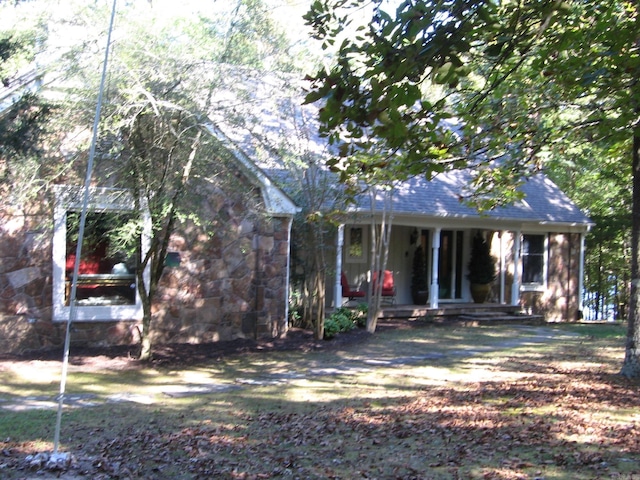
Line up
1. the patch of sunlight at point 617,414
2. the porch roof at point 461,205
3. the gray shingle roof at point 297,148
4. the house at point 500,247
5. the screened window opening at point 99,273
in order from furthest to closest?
the house at point 500,247
the porch roof at point 461,205
the screened window opening at point 99,273
the gray shingle roof at point 297,148
the patch of sunlight at point 617,414

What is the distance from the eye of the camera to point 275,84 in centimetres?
1107

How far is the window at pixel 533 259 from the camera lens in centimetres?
2002

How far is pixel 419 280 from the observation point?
1841 cm

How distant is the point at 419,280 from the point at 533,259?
3.97m

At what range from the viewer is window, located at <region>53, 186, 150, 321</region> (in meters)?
9.60

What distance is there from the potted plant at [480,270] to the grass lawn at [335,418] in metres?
7.56

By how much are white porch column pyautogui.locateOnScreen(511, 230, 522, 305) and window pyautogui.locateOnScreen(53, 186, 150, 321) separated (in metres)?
10.8

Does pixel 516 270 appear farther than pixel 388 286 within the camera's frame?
Yes

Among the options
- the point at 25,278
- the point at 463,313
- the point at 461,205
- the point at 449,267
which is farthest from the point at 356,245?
the point at 25,278

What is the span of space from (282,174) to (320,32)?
7.80 m

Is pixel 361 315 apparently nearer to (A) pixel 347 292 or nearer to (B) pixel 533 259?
(A) pixel 347 292

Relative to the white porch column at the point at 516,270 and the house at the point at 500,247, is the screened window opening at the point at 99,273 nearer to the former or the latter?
the house at the point at 500,247

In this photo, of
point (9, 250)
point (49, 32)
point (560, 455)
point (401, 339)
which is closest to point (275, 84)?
point (49, 32)

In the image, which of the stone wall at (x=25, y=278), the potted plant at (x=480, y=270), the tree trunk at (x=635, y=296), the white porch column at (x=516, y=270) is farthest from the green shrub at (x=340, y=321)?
the tree trunk at (x=635, y=296)
